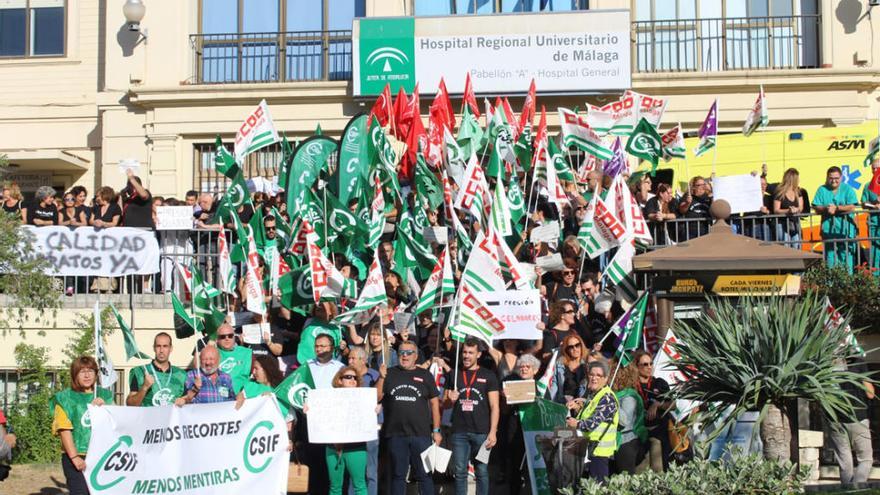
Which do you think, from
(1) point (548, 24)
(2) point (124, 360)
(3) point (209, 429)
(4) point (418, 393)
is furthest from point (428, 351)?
(1) point (548, 24)

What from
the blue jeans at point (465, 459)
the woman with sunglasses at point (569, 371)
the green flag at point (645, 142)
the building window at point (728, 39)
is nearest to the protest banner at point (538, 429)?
the woman with sunglasses at point (569, 371)

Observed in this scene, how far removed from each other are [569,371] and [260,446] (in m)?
3.09

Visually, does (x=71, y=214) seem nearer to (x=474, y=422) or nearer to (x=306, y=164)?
(x=306, y=164)

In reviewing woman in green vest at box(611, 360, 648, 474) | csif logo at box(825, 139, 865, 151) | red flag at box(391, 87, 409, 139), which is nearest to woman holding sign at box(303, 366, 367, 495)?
woman in green vest at box(611, 360, 648, 474)

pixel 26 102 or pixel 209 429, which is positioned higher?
pixel 26 102

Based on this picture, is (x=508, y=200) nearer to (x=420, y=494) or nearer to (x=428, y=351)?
(x=428, y=351)

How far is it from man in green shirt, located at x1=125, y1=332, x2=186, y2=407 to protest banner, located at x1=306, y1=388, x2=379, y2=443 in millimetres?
1355

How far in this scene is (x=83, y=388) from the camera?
43.7 ft

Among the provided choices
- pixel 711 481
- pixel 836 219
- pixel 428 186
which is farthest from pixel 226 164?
pixel 711 481

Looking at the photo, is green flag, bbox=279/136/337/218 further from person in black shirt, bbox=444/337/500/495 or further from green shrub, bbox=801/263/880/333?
green shrub, bbox=801/263/880/333

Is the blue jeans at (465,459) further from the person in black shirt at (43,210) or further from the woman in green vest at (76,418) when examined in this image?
the person in black shirt at (43,210)

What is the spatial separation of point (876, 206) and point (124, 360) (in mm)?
9779

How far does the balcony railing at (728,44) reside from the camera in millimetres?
26125

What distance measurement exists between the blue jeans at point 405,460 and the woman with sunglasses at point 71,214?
6.73m
